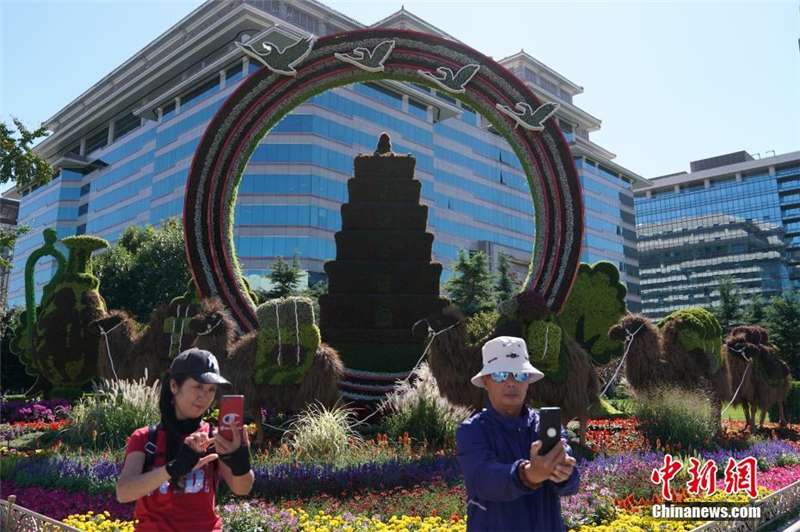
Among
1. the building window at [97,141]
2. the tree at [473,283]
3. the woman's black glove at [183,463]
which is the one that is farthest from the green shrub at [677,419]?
the building window at [97,141]

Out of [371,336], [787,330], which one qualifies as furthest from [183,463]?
[787,330]

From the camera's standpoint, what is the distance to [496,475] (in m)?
2.85

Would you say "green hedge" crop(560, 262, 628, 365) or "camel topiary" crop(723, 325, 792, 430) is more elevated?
"green hedge" crop(560, 262, 628, 365)

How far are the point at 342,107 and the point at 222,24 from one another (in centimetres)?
1219

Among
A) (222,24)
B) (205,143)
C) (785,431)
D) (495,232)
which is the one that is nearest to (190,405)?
(205,143)

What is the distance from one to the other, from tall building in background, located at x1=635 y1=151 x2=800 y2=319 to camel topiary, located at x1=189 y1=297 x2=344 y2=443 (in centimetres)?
9159

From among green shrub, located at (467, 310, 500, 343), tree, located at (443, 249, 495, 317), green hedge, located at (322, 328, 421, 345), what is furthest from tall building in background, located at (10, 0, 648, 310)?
green hedge, located at (322, 328, 421, 345)

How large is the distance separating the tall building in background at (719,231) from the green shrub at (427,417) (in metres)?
90.6

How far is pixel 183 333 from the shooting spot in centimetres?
1361

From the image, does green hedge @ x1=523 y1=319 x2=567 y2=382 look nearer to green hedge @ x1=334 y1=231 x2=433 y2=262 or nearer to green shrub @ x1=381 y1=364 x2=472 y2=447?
green shrub @ x1=381 y1=364 x2=472 y2=447

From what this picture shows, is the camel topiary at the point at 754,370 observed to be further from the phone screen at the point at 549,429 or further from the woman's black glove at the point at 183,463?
the woman's black glove at the point at 183,463

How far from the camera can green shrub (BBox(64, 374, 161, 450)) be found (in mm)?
10844

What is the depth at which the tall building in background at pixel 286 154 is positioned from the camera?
145ft

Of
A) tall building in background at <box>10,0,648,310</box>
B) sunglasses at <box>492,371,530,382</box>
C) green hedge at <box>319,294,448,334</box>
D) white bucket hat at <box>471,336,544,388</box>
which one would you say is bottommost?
sunglasses at <box>492,371,530,382</box>
